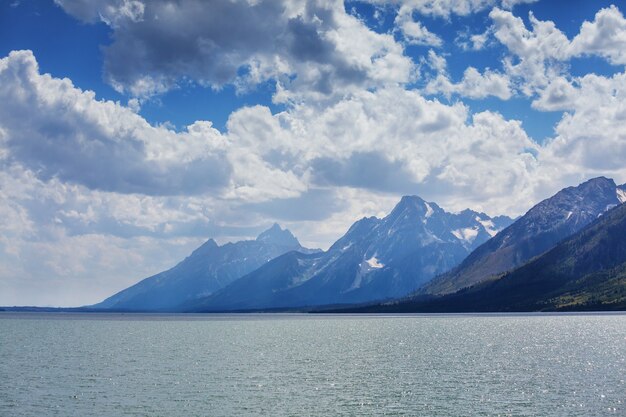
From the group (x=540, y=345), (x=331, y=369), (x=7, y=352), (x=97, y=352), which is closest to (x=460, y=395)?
(x=331, y=369)

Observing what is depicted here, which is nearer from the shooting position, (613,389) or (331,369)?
(613,389)

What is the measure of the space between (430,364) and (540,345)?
56.8 metres

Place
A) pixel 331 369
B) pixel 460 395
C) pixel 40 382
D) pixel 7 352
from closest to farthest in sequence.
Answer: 1. pixel 460 395
2. pixel 40 382
3. pixel 331 369
4. pixel 7 352

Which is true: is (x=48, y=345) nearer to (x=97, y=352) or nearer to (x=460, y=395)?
(x=97, y=352)

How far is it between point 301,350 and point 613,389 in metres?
85.8

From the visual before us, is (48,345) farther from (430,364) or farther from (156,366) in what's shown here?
(430,364)

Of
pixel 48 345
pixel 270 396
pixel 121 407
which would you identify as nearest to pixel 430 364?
pixel 270 396

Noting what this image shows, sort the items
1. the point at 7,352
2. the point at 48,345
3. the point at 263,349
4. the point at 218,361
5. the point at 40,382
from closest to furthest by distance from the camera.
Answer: the point at 40,382
the point at 218,361
the point at 7,352
the point at 263,349
the point at 48,345

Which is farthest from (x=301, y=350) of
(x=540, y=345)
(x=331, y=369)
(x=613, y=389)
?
(x=613, y=389)

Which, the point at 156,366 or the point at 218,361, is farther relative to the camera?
the point at 218,361

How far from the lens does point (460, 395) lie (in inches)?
3401

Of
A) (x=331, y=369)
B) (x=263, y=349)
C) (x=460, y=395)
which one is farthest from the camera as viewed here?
(x=263, y=349)

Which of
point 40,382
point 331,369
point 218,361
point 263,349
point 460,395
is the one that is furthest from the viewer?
point 263,349

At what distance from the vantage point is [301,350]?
6348 inches
